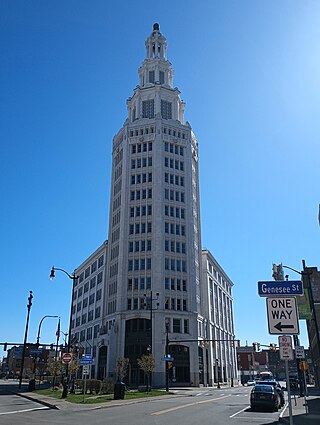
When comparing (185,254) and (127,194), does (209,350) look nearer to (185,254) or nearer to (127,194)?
(185,254)

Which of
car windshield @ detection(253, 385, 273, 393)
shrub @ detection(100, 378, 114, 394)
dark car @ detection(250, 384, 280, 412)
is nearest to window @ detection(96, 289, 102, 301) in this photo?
shrub @ detection(100, 378, 114, 394)

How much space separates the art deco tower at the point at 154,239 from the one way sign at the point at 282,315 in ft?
164

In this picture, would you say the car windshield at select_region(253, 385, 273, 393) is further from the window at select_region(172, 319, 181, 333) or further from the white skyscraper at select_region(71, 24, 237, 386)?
the window at select_region(172, 319, 181, 333)

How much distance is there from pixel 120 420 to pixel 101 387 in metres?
23.5

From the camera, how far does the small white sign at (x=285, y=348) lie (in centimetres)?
1022

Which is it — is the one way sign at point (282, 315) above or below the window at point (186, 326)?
below

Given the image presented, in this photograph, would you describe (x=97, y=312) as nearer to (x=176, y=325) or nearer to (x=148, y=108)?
(x=176, y=325)

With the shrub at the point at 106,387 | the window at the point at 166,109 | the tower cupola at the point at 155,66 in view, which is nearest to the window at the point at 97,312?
the shrub at the point at 106,387

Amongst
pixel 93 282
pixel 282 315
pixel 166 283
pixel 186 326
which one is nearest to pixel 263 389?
pixel 282 315

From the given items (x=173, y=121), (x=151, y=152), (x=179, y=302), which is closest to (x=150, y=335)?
(x=179, y=302)

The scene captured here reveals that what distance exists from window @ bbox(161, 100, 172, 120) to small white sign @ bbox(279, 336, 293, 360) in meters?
78.2

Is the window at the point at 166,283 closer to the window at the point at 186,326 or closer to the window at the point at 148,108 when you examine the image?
the window at the point at 186,326

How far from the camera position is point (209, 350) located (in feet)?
241

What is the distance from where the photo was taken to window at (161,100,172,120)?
85.6 meters
